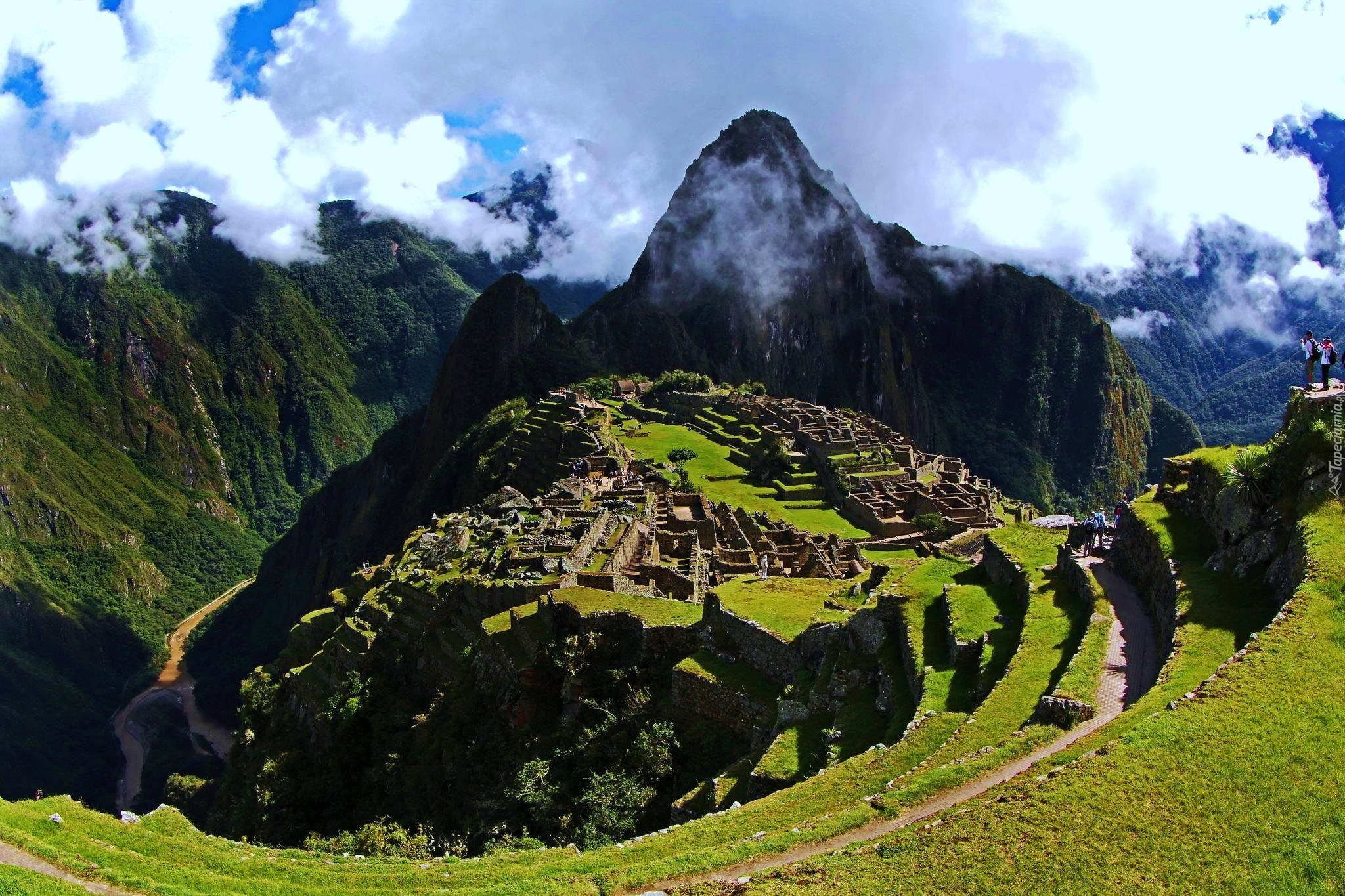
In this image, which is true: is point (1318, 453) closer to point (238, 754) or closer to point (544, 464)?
point (238, 754)

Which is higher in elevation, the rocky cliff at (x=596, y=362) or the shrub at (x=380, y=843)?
the rocky cliff at (x=596, y=362)

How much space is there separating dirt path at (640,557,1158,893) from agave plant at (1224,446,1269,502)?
114 inches

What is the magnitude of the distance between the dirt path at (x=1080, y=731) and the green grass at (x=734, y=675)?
6.75 metres

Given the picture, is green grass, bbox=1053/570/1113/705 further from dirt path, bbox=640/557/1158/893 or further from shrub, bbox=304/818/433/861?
shrub, bbox=304/818/433/861

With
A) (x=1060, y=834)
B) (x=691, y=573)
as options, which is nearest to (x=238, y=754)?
(x=691, y=573)

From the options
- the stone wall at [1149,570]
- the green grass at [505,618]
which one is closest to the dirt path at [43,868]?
the green grass at [505,618]

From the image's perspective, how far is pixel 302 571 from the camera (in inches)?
4911

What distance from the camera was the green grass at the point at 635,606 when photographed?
78.8 ft

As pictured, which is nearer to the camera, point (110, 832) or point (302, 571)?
point (110, 832)

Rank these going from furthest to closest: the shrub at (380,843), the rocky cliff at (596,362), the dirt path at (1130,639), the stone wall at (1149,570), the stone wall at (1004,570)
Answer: the rocky cliff at (596,362) → the stone wall at (1004,570) → the shrub at (380,843) → the stone wall at (1149,570) → the dirt path at (1130,639)

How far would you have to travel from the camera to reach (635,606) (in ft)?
81.9

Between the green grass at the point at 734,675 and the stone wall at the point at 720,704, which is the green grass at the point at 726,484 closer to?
the green grass at the point at 734,675

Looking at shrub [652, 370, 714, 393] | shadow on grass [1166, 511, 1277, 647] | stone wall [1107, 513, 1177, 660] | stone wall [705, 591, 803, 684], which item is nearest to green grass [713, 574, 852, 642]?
stone wall [705, 591, 803, 684]

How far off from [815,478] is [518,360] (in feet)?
225
